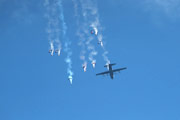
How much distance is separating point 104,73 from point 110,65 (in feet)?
20.2

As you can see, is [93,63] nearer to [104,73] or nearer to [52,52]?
[52,52]

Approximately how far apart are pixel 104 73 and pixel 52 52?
75.7 feet

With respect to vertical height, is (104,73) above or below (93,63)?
above

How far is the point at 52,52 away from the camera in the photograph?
60.0 metres

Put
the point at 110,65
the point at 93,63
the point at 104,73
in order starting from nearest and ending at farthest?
the point at 93,63 → the point at 110,65 → the point at 104,73

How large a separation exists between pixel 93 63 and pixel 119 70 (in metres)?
19.5

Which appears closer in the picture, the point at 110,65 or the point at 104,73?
the point at 110,65

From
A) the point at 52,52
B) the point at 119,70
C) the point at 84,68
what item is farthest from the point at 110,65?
the point at 52,52

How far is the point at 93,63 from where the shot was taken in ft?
190

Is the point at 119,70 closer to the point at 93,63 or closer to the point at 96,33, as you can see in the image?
the point at 93,63

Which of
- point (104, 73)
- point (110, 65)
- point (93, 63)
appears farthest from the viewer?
point (104, 73)

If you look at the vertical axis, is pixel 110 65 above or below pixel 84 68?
above

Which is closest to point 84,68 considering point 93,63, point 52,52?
point 93,63

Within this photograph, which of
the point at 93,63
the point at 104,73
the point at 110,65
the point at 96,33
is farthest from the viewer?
the point at 104,73
